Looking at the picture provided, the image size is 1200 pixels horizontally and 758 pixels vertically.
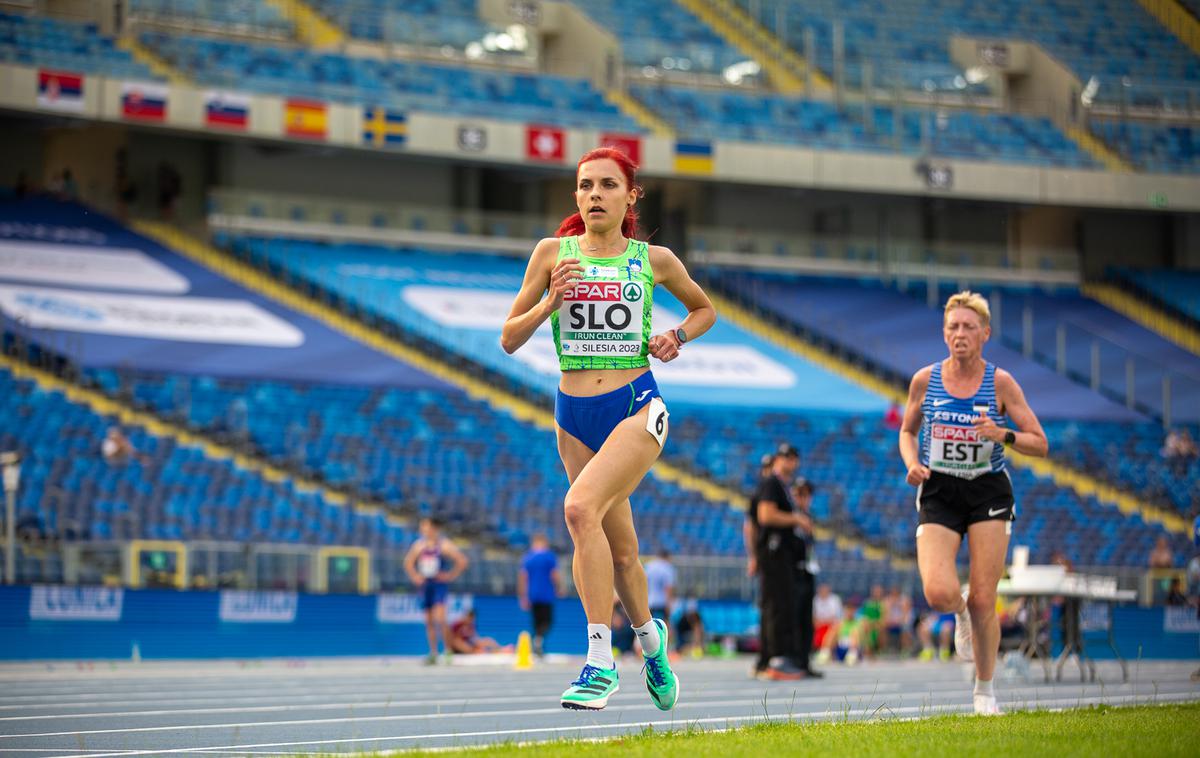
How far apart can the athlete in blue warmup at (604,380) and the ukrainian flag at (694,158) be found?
3169 centimetres

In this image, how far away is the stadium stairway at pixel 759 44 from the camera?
145 ft

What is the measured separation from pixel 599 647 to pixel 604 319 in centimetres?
157

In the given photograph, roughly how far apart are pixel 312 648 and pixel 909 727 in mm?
16609

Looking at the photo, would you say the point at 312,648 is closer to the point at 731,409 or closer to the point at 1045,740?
the point at 731,409

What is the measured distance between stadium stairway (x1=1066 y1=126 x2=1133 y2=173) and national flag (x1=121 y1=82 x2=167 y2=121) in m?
22.7

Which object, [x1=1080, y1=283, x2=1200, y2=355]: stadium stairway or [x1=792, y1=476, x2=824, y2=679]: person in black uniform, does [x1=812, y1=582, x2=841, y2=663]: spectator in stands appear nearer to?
[x1=792, y1=476, x2=824, y2=679]: person in black uniform

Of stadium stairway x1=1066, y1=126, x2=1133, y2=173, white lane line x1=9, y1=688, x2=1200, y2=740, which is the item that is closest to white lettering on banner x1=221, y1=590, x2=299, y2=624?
white lane line x1=9, y1=688, x2=1200, y2=740

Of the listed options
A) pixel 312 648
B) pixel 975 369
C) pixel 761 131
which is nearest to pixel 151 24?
pixel 761 131

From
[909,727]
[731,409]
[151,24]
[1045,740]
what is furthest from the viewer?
[151,24]

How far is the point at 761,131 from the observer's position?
1620 inches

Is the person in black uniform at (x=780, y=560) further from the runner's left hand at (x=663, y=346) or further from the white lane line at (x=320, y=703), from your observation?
the runner's left hand at (x=663, y=346)

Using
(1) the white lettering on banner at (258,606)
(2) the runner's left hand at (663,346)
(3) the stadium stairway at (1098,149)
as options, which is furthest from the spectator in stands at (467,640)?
(3) the stadium stairway at (1098,149)

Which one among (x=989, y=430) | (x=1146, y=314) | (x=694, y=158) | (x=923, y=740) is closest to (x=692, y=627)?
(x=694, y=158)

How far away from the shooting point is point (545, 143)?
38750 mm
